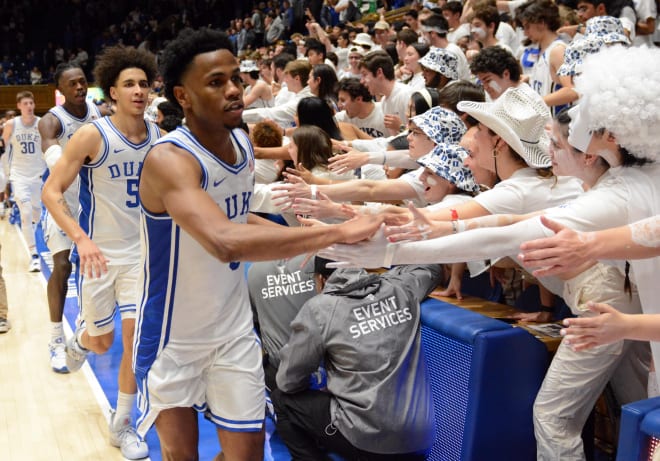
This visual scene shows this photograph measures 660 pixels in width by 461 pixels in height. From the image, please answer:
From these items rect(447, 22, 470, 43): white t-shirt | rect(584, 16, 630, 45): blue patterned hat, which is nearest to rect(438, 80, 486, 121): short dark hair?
rect(584, 16, 630, 45): blue patterned hat

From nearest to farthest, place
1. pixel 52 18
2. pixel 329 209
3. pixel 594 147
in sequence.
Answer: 1. pixel 594 147
2. pixel 329 209
3. pixel 52 18

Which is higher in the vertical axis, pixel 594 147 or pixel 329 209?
pixel 594 147

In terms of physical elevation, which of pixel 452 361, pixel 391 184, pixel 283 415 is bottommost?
pixel 283 415

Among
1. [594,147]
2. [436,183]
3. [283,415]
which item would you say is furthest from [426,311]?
[594,147]

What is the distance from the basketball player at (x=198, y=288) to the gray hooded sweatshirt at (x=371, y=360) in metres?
0.68

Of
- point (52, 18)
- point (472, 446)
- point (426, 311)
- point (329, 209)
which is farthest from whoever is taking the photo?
point (52, 18)

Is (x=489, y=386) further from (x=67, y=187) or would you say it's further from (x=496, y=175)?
(x=67, y=187)

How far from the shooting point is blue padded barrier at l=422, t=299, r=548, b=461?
3.13 m

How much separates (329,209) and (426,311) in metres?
0.98

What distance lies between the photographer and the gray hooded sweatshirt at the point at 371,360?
3434mm

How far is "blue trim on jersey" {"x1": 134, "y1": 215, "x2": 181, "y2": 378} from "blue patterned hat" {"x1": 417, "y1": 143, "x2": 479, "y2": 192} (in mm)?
1489

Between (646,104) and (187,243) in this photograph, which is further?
(187,243)

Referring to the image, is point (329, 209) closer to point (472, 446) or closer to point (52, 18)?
point (472, 446)

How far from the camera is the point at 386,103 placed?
6.72 metres
